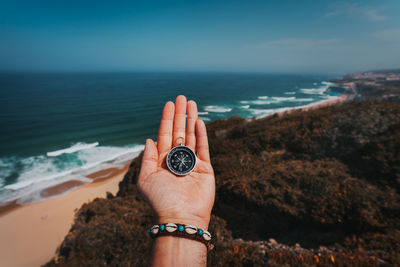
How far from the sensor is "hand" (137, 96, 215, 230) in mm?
3006

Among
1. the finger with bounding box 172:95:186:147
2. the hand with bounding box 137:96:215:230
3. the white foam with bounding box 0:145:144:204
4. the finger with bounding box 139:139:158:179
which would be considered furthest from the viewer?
the white foam with bounding box 0:145:144:204

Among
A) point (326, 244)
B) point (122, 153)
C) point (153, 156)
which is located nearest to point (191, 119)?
point (153, 156)

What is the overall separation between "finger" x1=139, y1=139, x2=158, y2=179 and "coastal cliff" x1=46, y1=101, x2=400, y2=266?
8.18 ft

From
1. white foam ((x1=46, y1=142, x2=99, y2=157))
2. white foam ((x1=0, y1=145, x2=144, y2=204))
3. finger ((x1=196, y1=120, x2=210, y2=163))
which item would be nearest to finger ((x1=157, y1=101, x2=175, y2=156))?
finger ((x1=196, y1=120, x2=210, y2=163))

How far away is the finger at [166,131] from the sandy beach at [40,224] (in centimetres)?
1031

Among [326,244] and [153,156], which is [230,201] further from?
[153,156]

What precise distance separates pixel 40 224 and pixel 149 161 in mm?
13577

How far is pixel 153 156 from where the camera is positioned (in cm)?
378

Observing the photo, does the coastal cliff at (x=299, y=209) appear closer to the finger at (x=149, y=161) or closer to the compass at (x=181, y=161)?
the compass at (x=181, y=161)

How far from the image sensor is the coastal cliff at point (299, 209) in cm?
444

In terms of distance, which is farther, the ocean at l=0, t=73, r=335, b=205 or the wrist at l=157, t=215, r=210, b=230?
the ocean at l=0, t=73, r=335, b=205

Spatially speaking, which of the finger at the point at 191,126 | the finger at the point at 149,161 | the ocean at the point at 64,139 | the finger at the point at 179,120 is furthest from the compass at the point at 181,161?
the ocean at the point at 64,139

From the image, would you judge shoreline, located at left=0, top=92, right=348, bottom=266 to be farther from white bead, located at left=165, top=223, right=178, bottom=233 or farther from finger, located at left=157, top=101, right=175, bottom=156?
white bead, located at left=165, top=223, right=178, bottom=233

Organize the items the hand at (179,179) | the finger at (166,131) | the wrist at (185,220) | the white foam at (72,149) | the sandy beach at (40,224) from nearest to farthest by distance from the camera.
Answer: the wrist at (185,220) → the hand at (179,179) → the finger at (166,131) → the sandy beach at (40,224) → the white foam at (72,149)
